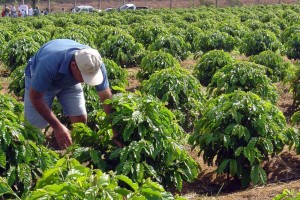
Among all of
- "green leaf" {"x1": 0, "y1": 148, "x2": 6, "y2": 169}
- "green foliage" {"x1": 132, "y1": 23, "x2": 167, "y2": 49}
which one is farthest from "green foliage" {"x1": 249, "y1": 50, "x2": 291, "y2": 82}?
"green leaf" {"x1": 0, "y1": 148, "x2": 6, "y2": 169}

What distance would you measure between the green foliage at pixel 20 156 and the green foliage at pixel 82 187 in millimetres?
1034

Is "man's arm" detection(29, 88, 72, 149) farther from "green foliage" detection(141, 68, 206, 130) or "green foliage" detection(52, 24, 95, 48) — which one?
"green foliage" detection(52, 24, 95, 48)

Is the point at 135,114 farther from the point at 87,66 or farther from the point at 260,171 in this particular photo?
the point at 260,171

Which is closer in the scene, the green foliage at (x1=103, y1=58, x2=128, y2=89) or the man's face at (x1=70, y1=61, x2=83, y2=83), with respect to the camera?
the man's face at (x1=70, y1=61, x2=83, y2=83)

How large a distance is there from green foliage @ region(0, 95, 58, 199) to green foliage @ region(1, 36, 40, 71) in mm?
6369

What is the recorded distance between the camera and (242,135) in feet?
18.5

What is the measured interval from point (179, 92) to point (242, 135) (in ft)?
5.89

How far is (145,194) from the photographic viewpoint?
3295mm

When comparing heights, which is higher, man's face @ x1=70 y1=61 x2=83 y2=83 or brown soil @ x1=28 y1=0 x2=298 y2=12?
man's face @ x1=70 y1=61 x2=83 y2=83

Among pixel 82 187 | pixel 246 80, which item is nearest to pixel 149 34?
pixel 246 80

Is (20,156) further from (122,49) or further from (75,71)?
(122,49)

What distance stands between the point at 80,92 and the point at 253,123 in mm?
1780

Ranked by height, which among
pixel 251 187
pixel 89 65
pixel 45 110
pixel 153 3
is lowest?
pixel 153 3

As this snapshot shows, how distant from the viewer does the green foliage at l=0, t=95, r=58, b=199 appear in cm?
A: 444
